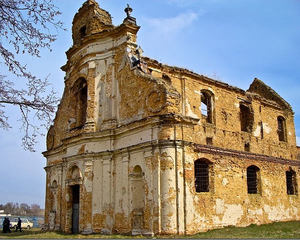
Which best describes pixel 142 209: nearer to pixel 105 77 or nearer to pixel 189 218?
pixel 189 218

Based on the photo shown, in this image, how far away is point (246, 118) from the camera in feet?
60.8

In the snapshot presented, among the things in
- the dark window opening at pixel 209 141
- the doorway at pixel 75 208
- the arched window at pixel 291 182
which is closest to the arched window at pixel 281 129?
the arched window at pixel 291 182

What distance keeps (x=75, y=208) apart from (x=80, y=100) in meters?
5.38

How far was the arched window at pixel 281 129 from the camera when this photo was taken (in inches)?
801

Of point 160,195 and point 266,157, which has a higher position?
point 266,157

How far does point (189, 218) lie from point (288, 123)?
11.5 meters

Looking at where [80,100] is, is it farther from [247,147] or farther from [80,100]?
[247,147]

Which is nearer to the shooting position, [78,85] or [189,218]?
[189,218]

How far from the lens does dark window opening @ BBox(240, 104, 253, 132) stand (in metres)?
18.1

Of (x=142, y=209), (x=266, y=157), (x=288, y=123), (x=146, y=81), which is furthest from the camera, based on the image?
(x=288, y=123)

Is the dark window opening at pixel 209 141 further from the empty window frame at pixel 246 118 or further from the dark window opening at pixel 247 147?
the empty window frame at pixel 246 118

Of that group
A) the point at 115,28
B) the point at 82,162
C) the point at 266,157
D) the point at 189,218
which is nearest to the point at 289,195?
the point at 266,157

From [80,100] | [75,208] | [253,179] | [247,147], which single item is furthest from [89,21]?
[253,179]

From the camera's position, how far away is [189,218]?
480 inches
